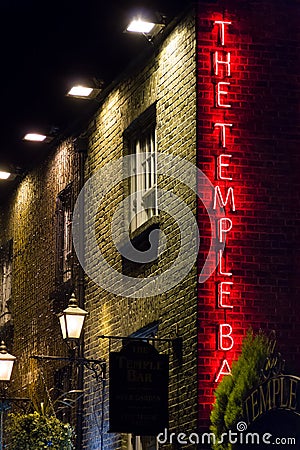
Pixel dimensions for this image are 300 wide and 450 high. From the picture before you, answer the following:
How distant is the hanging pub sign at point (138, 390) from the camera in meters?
13.4

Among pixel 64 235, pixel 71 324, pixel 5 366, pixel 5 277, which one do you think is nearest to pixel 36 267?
pixel 64 235

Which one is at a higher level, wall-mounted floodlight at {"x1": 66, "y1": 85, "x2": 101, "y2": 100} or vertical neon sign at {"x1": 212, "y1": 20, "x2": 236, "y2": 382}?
wall-mounted floodlight at {"x1": 66, "y1": 85, "x2": 101, "y2": 100}

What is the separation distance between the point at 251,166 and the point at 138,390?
2.87m

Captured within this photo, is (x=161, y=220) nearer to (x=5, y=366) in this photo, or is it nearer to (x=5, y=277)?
(x=5, y=366)

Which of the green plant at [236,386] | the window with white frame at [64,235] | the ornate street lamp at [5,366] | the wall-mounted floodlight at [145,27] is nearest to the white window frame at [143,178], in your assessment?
the wall-mounted floodlight at [145,27]

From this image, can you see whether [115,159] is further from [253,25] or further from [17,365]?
[17,365]

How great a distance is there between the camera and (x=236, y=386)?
12656 millimetres

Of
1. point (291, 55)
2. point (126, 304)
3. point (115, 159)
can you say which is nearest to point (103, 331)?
point (126, 304)

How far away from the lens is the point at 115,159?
1723cm

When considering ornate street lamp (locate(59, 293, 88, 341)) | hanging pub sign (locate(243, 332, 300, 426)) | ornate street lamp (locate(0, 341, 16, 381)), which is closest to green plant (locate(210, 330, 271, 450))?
hanging pub sign (locate(243, 332, 300, 426))

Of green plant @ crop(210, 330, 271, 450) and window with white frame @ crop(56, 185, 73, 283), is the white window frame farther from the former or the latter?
green plant @ crop(210, 330, 271, 450)

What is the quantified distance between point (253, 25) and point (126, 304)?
13.5ft

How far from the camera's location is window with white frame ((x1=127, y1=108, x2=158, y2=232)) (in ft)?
52.0

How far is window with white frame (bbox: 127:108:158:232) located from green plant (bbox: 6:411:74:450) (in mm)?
2865
